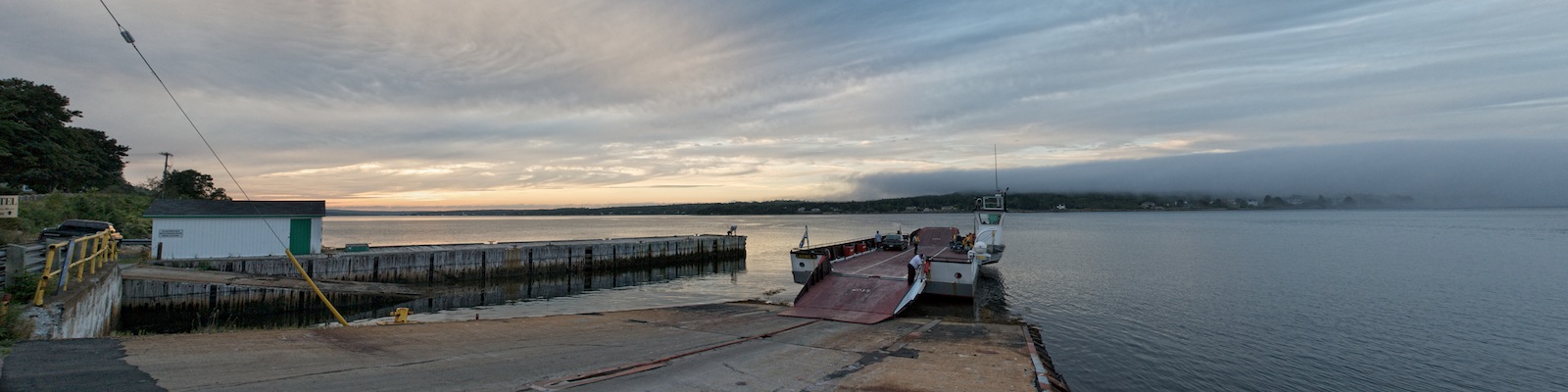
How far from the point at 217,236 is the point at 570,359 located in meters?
26.1

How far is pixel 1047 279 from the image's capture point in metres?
33.7

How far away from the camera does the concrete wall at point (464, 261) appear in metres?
27.3

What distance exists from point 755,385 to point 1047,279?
28382mm

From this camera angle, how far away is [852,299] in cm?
1852

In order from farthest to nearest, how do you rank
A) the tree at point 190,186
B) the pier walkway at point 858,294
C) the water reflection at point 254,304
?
the tree at point 190,186, the water reflection at point 254,304, the pier walkway at point 858,294

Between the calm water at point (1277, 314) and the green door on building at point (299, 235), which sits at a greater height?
the green door on building at point (299, 235)

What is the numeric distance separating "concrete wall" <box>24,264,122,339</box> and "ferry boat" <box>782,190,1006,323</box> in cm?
1393

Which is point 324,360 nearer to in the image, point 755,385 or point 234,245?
point 755,385

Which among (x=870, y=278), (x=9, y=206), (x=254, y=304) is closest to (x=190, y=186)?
(x=9, y=206)

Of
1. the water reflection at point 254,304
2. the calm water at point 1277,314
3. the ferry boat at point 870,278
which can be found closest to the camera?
the calm water at point 1277,314

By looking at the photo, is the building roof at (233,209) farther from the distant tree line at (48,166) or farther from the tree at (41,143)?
the tree at (41,143)

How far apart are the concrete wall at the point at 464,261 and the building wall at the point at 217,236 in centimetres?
58

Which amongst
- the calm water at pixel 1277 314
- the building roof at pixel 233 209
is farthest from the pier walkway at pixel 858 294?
the building roof at pixel 233 209

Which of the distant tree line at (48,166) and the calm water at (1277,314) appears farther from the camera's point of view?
the distant tree line at (48,166)
